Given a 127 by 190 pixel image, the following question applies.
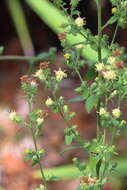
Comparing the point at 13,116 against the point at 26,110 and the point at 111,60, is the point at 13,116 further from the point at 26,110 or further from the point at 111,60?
the point at 26,110

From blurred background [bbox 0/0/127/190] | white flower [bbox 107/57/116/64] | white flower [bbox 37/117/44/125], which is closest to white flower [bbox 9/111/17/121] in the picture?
white flower [bbox 37/117/44/125]

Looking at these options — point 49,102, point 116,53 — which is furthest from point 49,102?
point 116,53

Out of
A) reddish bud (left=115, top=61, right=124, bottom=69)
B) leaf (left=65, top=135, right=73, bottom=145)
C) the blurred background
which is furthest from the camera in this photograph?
the blurred background

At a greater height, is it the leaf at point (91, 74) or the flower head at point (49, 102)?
the leaf at point (91, 74)

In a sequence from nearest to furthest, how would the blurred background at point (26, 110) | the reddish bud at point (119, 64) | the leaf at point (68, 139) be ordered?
the reddish bud at point (119, 64), the leaf at point (68, 139), the blurred background at point (26, 110)

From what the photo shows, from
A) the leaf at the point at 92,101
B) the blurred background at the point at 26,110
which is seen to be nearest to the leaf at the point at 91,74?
the leaf at the point at 92,101

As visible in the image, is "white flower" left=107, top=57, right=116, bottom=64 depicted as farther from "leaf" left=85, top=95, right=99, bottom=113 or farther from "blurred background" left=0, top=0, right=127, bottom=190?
"blurred background" left=0, top=0, right=127, bottom=190

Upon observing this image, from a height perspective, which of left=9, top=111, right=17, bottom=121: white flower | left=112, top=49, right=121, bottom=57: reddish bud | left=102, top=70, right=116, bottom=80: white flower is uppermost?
left=112, top=49, right=121, bottom=57: reddish bud

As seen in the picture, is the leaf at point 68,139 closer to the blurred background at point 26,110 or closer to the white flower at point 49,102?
the white flower at point 49,102

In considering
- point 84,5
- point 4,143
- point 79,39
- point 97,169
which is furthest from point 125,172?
point 84,5
